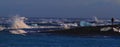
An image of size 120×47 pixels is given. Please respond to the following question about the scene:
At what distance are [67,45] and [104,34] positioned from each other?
15053 millimetres

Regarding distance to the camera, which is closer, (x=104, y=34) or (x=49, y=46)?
(x=49, y=46)

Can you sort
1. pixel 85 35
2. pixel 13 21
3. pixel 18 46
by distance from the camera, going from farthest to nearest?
pixel 13 21
pixel 85 35
pixel 18 46

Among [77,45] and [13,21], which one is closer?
[77,45]

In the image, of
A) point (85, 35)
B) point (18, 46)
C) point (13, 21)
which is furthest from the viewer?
point (13, 21)

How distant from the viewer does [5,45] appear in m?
42.9

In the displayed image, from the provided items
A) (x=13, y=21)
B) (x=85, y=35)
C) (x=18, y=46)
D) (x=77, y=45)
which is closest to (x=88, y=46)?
(x=77, y=45)

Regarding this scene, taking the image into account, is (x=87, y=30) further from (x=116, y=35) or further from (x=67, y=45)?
(x=67, y=45)

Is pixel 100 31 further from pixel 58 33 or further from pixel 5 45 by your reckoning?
pixel 5 45

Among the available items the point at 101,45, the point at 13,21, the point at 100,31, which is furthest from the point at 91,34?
the point at 13,21

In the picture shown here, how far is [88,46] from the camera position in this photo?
4234cm

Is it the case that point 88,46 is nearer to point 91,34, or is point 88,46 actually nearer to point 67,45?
point 67,45

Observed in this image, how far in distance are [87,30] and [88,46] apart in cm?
1707

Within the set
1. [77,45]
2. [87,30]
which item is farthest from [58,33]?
[77,45]

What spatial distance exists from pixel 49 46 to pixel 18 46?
220 cm
